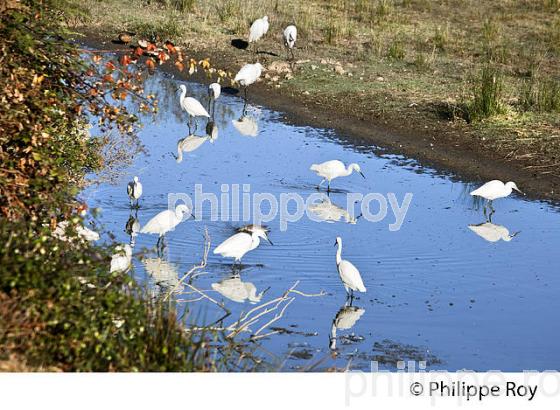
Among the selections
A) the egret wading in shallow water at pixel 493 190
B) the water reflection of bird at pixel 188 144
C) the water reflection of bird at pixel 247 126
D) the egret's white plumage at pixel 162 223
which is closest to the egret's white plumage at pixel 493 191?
the egret wading in shallow water at pixel 493 190

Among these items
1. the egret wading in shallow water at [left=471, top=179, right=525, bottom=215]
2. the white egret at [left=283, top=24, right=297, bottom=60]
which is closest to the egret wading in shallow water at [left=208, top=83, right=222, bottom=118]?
the white egret at [left=283, top=24, right=297, bottom=60]

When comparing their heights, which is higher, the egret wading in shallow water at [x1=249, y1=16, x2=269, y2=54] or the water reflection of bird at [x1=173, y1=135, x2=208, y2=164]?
the egret wading in shallow water at [x1=249, y1=16, x2=269, y2=54]

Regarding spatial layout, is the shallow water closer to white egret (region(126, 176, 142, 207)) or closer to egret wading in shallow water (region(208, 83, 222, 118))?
white egret (region(126, 176, 142, 207))

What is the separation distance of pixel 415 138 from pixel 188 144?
10.4 feet

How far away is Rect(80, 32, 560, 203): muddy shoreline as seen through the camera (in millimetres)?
13719

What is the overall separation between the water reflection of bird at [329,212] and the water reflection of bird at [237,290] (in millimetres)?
2376

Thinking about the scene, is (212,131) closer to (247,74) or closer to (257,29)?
(247,74)

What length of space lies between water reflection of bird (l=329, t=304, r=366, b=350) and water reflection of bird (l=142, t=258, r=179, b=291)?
4.64 feet

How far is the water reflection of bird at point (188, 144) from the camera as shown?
14.4m

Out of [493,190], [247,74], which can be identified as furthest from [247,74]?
[493,190]

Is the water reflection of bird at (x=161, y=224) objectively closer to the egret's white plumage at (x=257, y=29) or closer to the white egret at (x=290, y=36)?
the white egret at (x=290, y=36)

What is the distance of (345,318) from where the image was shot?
8852 mm

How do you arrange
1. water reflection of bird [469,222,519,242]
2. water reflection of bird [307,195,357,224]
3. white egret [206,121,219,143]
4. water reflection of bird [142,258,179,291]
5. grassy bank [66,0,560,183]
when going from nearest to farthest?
1. water reflection of bird [142,258,179,291]
2. water reflection of bird [469,222,519,242]
3. water reflection of bird [307,195,357,224]
4. grassy bank [66,0,560,183]
5. white egret [206,121,219,143]
